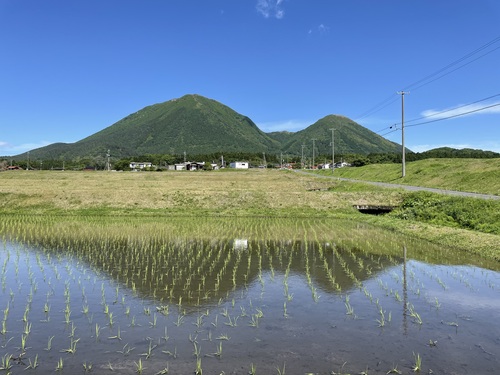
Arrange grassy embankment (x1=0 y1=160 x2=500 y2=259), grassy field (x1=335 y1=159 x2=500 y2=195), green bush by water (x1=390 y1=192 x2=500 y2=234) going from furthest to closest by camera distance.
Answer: grassy field (x1=335 y1=159 x2=500 y2=195), grassy embankment (x1=0 y1=160 x2=500 y2=259), green bush by water (x1=390 y1=192 x2=500 y2=234)

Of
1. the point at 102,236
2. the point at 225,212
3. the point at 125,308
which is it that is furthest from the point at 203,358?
the point at 225,212

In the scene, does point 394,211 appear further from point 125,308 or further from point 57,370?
point 57,370

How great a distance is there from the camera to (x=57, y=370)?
6297 mm

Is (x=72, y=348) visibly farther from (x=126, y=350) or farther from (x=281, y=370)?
(x=281, y=370)

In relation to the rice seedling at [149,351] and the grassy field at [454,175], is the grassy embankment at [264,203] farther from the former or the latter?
the rice seedling at [149,351]

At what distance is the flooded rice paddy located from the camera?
672cm

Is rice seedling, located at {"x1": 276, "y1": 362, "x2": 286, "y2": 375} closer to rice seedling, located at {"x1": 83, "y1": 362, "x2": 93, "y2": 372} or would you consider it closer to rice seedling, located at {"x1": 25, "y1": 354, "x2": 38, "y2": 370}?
rice seedling, located at {"x1": 83, "y1": 362, "x2": 93, "y2": 372}

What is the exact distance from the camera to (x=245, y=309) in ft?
30.7

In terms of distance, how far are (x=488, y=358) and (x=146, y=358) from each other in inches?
249

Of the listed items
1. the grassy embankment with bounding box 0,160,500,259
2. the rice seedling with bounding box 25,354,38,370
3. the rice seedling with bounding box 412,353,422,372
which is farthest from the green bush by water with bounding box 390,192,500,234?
the rice seedling with bounding box 25,354,38,370

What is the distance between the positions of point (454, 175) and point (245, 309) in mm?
41395

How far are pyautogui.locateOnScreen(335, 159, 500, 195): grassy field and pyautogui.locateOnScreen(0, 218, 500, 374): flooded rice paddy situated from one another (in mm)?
22569

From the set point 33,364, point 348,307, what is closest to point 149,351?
point 33,364

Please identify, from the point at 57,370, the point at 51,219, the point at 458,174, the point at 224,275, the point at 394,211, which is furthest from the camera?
the point at 458,174
